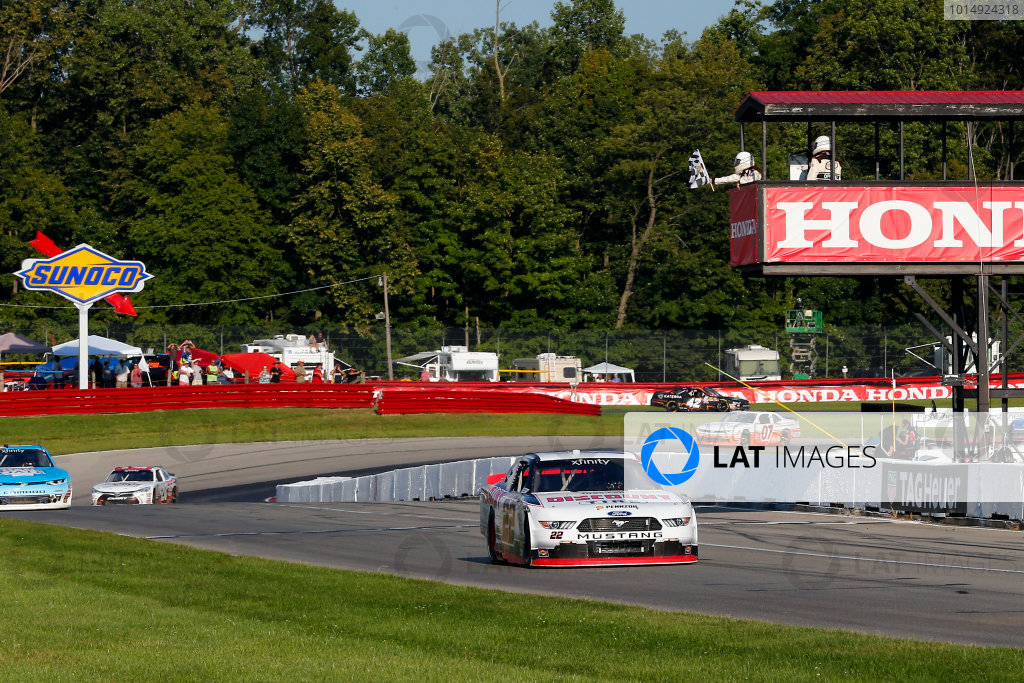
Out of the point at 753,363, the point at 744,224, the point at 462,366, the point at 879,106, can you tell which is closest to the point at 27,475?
the point at 744,224

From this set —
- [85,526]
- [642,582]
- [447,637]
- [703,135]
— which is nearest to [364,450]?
[85,526]

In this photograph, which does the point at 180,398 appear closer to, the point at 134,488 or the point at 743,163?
the point at 134,488

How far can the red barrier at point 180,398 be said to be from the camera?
43.9m

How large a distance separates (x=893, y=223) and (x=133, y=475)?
1758 centimetres

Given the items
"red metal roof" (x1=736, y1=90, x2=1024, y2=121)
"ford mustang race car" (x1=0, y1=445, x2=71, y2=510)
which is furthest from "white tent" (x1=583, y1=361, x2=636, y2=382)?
"ford mustang race car" (x1=0, y1=445, x2=71, y2=510)

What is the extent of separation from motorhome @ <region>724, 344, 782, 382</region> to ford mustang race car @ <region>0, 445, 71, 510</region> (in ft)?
148

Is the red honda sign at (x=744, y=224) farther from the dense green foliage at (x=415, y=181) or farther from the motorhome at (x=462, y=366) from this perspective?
the dense green foliage at (x=415, y=181)

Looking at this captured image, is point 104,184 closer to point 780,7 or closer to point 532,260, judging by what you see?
point 532,260

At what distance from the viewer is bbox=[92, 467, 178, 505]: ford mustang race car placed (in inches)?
1149

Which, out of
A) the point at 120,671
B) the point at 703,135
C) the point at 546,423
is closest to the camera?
the point at 120,671

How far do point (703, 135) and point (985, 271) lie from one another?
60069 millimetres

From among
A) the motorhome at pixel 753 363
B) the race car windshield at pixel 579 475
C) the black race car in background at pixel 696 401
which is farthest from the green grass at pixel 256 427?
the race car windshield at pixel 579 475

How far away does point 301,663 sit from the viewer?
8977 mm

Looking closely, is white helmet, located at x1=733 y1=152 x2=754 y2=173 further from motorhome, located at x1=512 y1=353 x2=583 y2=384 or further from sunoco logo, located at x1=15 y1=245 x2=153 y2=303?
motorhome, located at x1=512 y1=353 x2=583 y2=384
